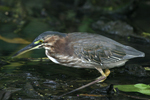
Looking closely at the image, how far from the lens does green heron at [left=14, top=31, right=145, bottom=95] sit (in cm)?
543

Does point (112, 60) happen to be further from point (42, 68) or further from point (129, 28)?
point (129, 28)

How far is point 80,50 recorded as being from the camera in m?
5.59

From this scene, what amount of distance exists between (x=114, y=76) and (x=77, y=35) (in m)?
1.50

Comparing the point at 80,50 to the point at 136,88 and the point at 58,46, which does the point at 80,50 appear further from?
the point at 136,88

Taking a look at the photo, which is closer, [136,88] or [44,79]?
[136,88]

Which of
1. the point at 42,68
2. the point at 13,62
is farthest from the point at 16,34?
the point at 42,68

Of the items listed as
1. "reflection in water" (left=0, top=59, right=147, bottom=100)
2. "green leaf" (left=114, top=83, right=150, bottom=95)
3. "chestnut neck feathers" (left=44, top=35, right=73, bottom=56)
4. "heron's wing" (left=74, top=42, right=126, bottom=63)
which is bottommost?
"green leaf" (left=114, top=83, right=150, bottom=95)

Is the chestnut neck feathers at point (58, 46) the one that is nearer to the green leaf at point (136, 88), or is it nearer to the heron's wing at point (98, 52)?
the heron's wing at point (98, 52)

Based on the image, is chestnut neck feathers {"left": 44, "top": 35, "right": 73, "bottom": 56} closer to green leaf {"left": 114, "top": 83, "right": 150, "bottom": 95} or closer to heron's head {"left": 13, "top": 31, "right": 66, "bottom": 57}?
heron's head {"left": 13, "top": 31, "right": 66, "bottom": 57}

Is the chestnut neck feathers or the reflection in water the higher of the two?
the chestnut neck feathers

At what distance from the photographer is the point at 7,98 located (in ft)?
14.7

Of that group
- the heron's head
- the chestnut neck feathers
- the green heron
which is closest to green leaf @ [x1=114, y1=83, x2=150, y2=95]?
the green heron

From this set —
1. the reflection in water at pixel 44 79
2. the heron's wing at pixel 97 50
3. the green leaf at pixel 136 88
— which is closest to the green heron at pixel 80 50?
the heron's wing at pixel 97 50

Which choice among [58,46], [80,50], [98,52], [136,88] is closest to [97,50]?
[98,52]
